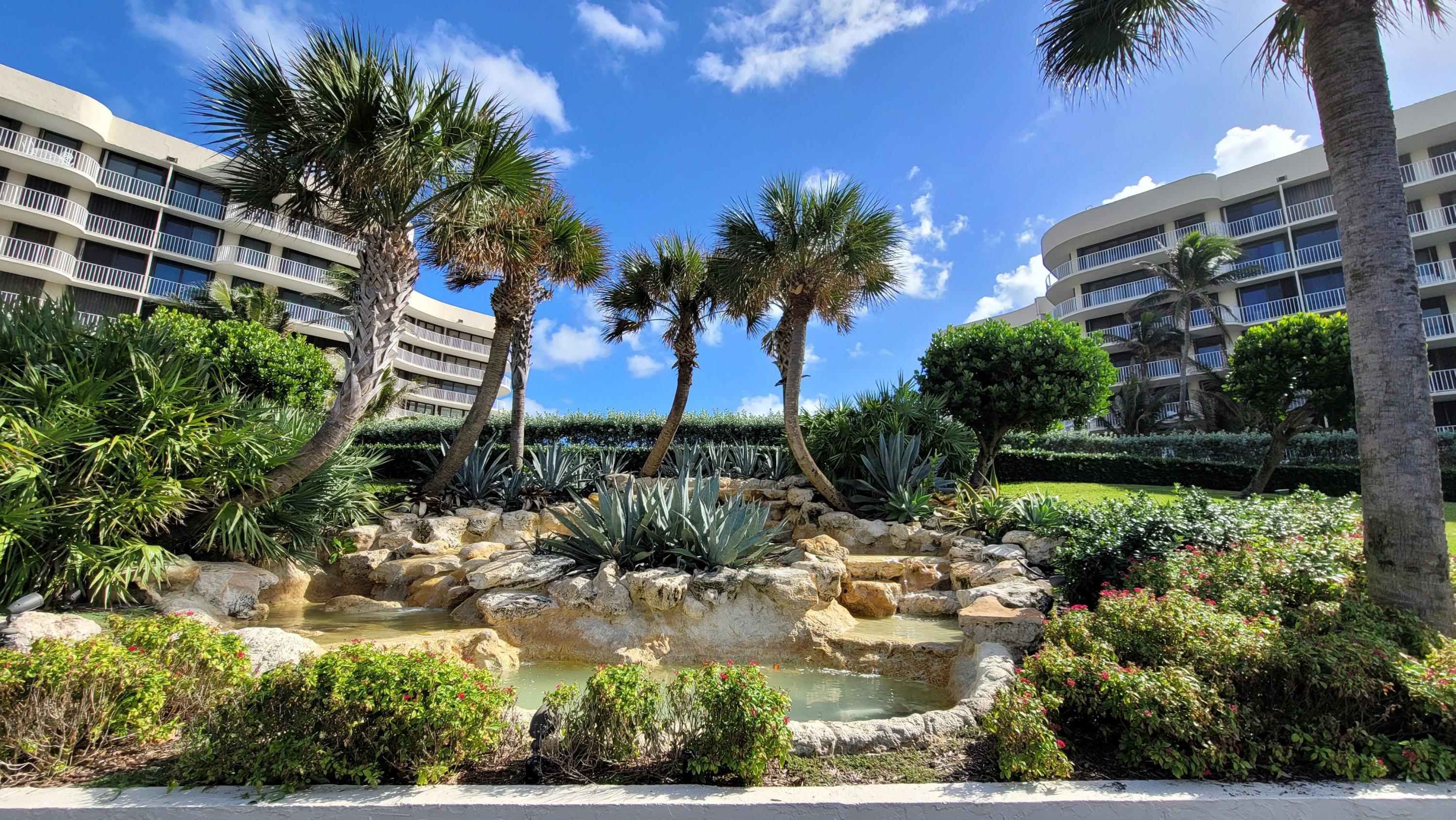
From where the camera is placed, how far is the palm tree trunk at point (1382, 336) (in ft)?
14.0

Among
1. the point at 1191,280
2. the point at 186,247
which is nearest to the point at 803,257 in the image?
the point at 1191,280

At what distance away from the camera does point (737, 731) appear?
9.89ft

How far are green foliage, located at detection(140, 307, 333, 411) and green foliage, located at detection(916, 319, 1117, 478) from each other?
12.8 m

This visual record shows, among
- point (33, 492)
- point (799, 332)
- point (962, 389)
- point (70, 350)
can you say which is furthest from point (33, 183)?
point (962, 389)

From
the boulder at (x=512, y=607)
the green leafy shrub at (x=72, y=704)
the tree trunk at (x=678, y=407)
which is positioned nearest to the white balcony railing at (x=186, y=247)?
the tree trunk at (x=678, y=407)

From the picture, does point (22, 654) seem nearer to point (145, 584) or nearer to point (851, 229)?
point (145, 584)

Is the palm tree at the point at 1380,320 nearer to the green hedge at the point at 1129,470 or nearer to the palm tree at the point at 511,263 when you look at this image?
the palm tree at the point at 511,263

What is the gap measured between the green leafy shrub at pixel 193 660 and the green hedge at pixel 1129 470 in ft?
54.8

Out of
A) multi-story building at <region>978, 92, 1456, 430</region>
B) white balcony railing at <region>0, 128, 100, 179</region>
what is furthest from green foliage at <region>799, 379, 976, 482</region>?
white balcony railing at <region>0, 128, 100, 179</region>

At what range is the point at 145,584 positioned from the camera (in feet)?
20.0

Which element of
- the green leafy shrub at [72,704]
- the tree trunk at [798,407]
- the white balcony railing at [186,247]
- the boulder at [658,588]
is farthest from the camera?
the white balcony railing at [186,247]

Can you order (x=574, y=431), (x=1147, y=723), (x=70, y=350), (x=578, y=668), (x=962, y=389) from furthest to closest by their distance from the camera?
(x=574, y=431) < (x=962, y=389) < (x=70, y=350) < (x=578, y=668) < (x=1147, y=723)

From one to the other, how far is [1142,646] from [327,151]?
911cm

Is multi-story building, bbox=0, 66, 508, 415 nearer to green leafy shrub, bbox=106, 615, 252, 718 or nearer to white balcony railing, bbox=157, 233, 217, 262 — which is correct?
white balcony railing, bbox=157, 233, 217, 262
